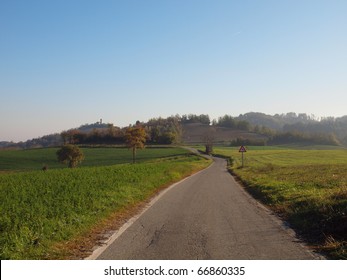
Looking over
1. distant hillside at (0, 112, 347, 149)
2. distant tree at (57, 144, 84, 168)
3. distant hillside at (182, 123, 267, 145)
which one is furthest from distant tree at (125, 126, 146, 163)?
distant hillside at (182, 123, 267, 145)

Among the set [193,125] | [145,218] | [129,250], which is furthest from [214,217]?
[193,125]

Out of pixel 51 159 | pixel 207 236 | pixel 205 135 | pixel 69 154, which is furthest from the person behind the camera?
pixel 205 135

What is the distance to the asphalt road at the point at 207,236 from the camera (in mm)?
7918

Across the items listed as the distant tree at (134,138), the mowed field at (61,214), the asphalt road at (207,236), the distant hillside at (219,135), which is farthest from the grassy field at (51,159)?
the asphalt road at (207,236)

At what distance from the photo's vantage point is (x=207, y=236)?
970 cm

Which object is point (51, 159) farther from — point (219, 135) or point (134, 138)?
point (219, 135)

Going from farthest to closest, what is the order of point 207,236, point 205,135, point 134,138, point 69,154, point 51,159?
point 205,135, point 51,159, point 134,138, point 69,154, point 207,236

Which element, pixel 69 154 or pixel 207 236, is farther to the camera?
pixel 69 154

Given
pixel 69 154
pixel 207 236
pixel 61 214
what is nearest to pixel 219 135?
pixel 69 154

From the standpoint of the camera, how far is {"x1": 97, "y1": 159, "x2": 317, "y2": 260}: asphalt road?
792 cm

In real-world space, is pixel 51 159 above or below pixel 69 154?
below

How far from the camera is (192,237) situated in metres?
9.61
